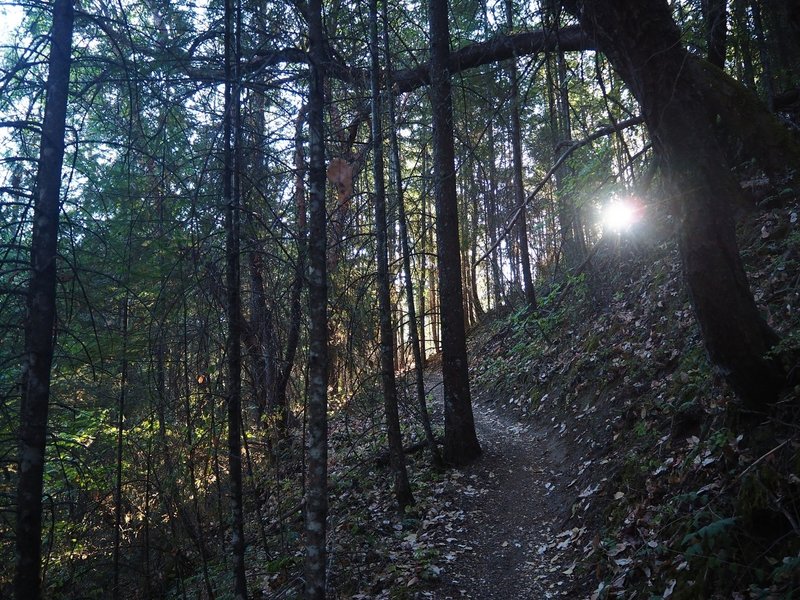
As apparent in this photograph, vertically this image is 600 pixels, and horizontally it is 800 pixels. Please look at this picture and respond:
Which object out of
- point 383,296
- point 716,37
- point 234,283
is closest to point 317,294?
point 234,283

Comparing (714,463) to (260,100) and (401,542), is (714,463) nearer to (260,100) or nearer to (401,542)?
(401,542)

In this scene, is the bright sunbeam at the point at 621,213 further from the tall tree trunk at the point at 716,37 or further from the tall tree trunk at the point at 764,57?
the tall tree trunk at the point at 716,37

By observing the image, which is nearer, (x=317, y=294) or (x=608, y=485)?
(x=317, y=294)

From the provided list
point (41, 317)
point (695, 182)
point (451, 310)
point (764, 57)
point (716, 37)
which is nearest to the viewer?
point (695, 182)

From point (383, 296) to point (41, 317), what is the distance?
4158mm

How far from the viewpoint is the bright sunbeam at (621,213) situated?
915 centimetres

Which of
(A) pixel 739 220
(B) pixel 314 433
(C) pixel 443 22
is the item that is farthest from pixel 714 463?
(C) pixel 443 22

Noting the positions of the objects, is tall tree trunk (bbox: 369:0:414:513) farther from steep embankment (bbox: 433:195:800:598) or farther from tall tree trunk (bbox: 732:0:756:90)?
tall tree trunk (bbox: 732:0:756:90)

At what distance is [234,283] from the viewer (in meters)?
5.32

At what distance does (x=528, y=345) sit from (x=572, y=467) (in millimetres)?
7464

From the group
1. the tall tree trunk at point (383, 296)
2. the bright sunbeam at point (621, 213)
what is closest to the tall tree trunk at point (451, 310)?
the tall tree trunk at point (383, 296)

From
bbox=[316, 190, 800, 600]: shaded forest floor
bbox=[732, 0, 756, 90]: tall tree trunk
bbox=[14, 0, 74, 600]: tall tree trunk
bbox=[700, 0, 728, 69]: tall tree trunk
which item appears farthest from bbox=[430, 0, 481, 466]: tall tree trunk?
bbox=[14, 0, 74, 600]: tall tree trunk

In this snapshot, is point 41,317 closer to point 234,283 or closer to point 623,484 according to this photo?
point 234,283

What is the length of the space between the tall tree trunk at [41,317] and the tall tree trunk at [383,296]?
3.81m
